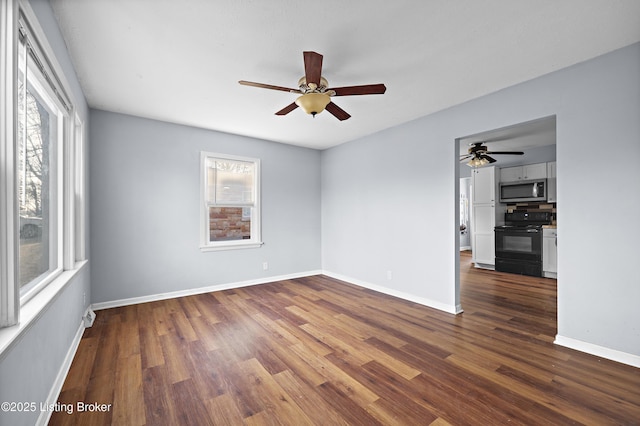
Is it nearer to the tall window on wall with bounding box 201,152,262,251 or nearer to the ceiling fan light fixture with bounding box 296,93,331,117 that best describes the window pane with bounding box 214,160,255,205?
the tall window on wall with bounding box 201,152,262,251

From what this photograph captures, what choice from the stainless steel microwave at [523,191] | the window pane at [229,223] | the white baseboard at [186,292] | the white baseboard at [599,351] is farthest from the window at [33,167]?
the stainless steel microwave at [523,191]

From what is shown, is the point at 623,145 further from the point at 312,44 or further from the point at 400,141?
the point at 312,44

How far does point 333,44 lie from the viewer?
2201 mm

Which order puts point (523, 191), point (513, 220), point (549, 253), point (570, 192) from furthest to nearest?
point (513, 220) → point (523, 191) → point (549, 253) → point (570, 192)

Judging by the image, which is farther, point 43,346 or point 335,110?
point 335,110

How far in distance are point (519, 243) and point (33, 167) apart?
7062mm

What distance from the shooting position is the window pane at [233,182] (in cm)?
457

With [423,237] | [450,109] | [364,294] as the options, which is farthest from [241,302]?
[450,109]

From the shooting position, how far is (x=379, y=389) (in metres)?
1.96

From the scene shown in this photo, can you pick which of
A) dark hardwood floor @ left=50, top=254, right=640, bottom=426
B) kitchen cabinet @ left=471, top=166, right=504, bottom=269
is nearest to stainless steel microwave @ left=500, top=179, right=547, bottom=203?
kitchen cabinet @ left=471, top=166, right=504, bottom=269

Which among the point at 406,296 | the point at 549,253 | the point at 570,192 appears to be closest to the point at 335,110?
the point at 570,192

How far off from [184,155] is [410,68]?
339 cm

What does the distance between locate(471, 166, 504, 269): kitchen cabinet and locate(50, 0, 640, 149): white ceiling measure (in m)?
3.67

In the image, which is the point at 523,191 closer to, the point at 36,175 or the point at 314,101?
the point at 314,101
